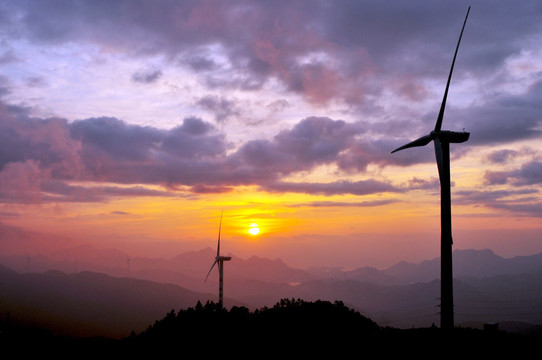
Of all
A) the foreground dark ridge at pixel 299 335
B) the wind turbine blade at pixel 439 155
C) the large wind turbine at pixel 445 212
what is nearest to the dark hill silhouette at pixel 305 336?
the foreground dark ridge at pixel 299 335

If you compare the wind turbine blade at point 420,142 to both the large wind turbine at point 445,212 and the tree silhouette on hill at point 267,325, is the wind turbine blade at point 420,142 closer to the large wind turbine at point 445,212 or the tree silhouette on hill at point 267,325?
the large wind turbine at point 445,212

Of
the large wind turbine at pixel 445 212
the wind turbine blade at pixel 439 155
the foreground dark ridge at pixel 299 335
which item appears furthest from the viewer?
the foreground dark ridge at pixel 299 335

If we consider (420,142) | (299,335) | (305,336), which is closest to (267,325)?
(299,335)

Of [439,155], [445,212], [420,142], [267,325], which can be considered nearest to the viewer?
[445,212]

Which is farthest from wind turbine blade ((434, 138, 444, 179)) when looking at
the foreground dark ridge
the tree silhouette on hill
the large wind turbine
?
the tree silhouette on hill

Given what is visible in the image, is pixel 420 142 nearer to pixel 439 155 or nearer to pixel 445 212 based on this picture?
pixel 439 155
